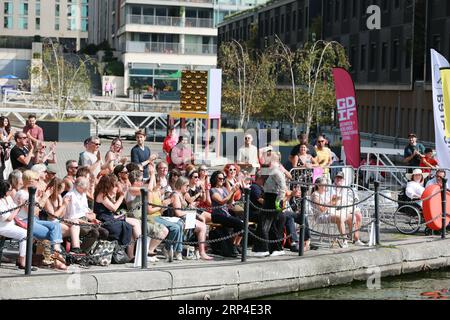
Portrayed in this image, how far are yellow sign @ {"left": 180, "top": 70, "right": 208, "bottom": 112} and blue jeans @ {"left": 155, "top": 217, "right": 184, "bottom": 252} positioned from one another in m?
22.7

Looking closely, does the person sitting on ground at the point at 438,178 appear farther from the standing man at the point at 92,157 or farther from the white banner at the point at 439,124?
the standing man at the point at 92,157

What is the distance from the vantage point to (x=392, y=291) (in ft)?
52.5

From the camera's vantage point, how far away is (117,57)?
390 ft

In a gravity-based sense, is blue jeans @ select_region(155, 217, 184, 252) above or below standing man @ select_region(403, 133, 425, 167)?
below

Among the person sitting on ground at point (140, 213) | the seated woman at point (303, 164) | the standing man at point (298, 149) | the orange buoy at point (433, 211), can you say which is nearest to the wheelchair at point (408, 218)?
the orange buoy at point (433, 211)

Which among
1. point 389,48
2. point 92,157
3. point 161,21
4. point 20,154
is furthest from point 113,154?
point 161,21

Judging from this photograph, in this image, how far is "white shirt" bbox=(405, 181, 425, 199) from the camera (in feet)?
69.7

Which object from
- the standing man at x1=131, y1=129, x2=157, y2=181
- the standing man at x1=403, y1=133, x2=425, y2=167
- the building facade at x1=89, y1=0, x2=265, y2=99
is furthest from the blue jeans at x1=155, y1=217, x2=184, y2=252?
the building facade at x1=89, y1=0, x2=265, y2=99

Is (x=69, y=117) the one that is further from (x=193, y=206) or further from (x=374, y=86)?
(x=193, y=206)

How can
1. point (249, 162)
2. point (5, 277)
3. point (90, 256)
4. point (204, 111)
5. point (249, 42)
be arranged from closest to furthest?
1. point (5, 277)
2. point (90, 256)
3. point (249, 162)
4. point (204, 111)
5. point (249, 42)

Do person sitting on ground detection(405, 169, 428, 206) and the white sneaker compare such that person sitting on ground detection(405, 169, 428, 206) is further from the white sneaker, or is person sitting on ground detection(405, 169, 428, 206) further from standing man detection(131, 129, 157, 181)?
the white sneaker

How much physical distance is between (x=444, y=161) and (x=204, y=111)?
17.2m
